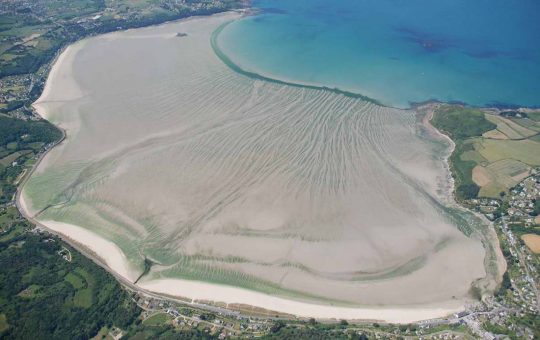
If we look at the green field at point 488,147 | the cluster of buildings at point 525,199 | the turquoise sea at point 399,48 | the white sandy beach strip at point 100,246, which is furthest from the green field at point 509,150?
the white sandy beach strip at point 100,246

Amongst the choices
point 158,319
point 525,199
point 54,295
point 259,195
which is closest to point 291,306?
point 158,319

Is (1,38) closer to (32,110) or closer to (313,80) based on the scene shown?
(32,110)

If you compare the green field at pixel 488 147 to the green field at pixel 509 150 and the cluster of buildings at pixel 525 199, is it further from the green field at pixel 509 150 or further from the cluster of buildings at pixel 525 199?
the cluster of buildings at pixel 525 199

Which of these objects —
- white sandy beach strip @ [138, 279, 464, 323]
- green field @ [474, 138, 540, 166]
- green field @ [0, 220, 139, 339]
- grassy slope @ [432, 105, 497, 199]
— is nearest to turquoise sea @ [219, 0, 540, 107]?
grassy slope @ [432, 105, 497, 199]

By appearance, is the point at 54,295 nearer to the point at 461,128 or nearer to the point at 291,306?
the point at 291,306

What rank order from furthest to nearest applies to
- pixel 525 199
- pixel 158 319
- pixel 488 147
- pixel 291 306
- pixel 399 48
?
pixel 399 48
pixel 488 147
pixel 525 199
pixel 291 306
pixel 158 319

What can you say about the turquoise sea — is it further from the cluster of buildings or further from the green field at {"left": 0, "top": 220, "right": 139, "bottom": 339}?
the green field at {"left": 0, "top": 220, "right": 139, "bottom": 339}

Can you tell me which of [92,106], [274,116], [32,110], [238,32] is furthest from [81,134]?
[238,32]
